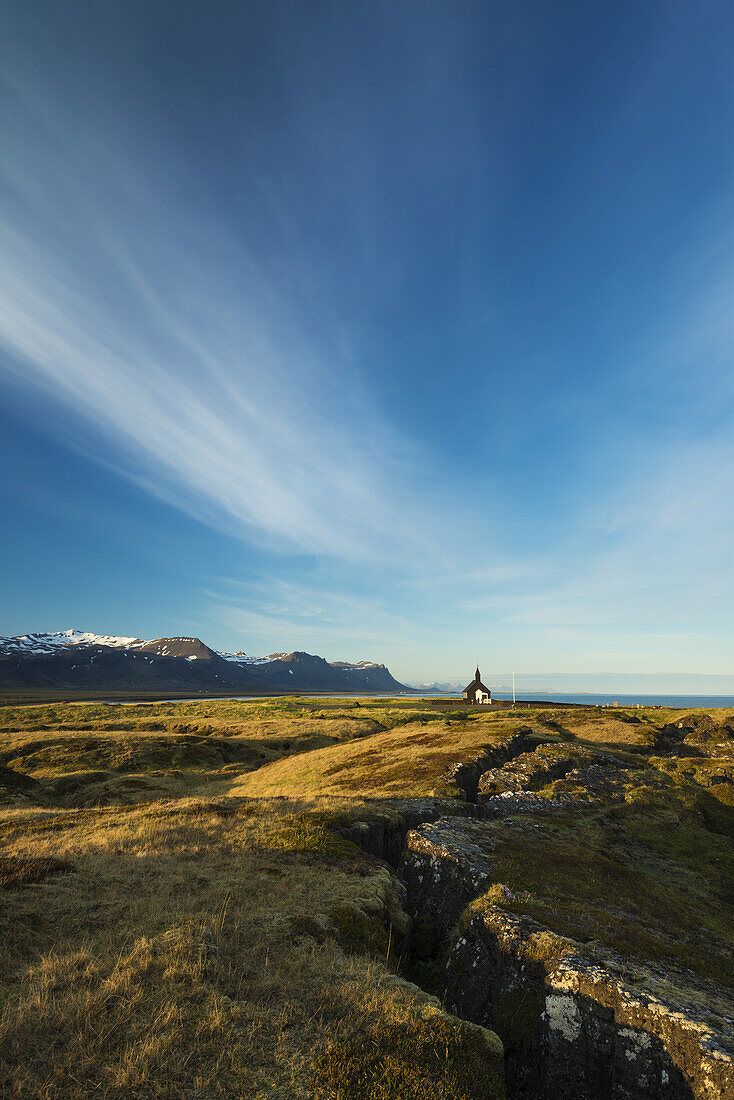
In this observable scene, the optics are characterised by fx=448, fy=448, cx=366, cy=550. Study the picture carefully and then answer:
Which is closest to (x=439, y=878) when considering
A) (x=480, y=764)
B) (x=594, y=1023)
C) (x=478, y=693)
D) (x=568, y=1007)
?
(x=568, y=1007)

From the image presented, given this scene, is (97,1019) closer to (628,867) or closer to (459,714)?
(628,867)

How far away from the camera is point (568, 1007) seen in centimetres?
970

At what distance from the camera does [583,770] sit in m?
34.4

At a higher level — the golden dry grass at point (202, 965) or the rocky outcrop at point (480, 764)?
the golden dry grass at point (202, 965)

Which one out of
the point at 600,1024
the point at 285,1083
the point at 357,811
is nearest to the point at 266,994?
the point at 285,1083

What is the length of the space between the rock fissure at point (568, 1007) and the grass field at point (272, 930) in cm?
141

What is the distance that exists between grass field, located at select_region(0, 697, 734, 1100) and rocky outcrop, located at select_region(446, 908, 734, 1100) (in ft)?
5.97

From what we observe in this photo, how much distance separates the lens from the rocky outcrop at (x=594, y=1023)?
8383 mm

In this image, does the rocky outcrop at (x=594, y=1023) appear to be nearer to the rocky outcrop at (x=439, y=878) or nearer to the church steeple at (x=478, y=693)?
the rocky outcrop at (x=439, y=878)

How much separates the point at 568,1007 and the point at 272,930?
690cm

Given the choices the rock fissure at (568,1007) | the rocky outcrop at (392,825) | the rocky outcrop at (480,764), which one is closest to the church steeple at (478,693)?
the rocky outcrop at (480,764)

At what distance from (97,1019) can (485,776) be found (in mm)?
31651

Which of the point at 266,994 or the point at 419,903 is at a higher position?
the point at 266,994

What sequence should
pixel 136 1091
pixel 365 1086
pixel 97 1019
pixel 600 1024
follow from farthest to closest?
pixel 600 1024 < pixel 97 1019 < pixel 365 1086 < pixel 136 1091
